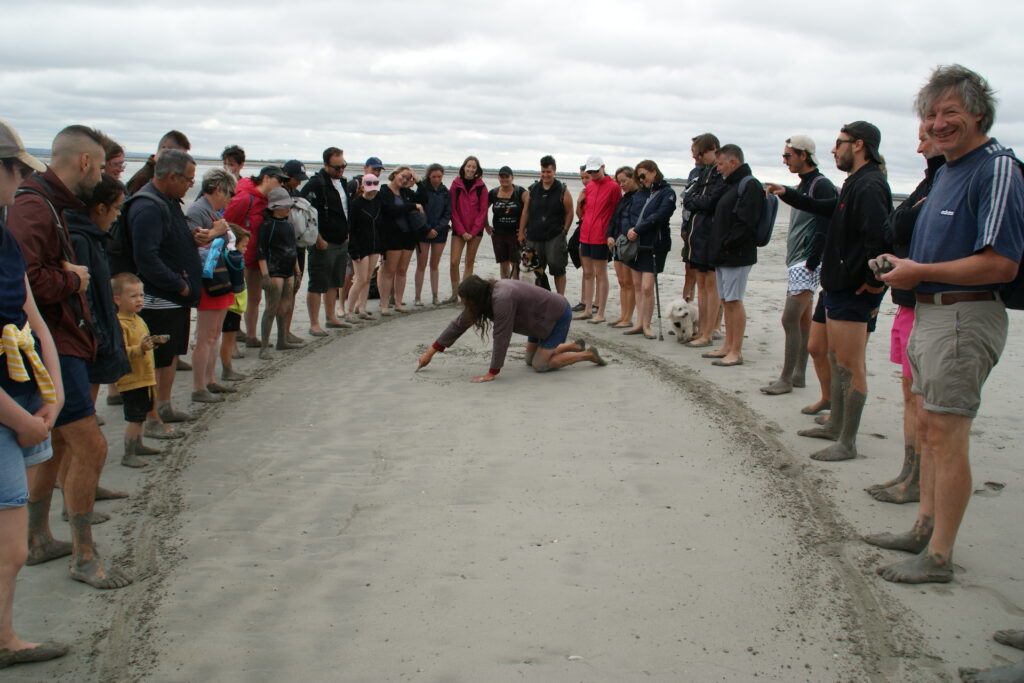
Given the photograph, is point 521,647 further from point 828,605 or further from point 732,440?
point 732,440

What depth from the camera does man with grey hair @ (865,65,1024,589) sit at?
3365 millimetres

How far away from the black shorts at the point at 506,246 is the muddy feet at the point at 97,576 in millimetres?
8352

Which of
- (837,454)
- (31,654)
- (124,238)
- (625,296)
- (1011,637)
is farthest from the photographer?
(625,296)

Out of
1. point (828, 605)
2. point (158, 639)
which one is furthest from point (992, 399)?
point (158, 639)

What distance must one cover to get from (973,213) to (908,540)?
Answer: 159cm

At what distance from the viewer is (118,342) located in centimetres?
420

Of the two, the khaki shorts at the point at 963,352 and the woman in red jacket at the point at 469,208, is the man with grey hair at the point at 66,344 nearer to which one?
the khaki shorts at the point at 963,352

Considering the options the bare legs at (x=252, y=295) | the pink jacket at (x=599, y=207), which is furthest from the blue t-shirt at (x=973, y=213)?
the pink jacket at (x=599, y=207)

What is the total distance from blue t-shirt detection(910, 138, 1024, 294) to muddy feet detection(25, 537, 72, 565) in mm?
4130

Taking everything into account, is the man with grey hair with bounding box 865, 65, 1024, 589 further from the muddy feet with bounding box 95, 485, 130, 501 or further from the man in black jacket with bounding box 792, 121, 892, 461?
the muddy feet with bounding box 95, 485, 130, 501

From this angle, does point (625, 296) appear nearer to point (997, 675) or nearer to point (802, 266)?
point (802, 266)

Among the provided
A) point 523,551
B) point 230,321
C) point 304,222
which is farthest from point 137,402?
point 304,222

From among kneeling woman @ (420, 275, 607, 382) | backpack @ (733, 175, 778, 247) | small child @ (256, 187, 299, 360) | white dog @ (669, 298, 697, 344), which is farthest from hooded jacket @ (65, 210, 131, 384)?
white dog @ (669, 298, 697, 344)

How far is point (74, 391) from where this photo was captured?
3.58 metres
